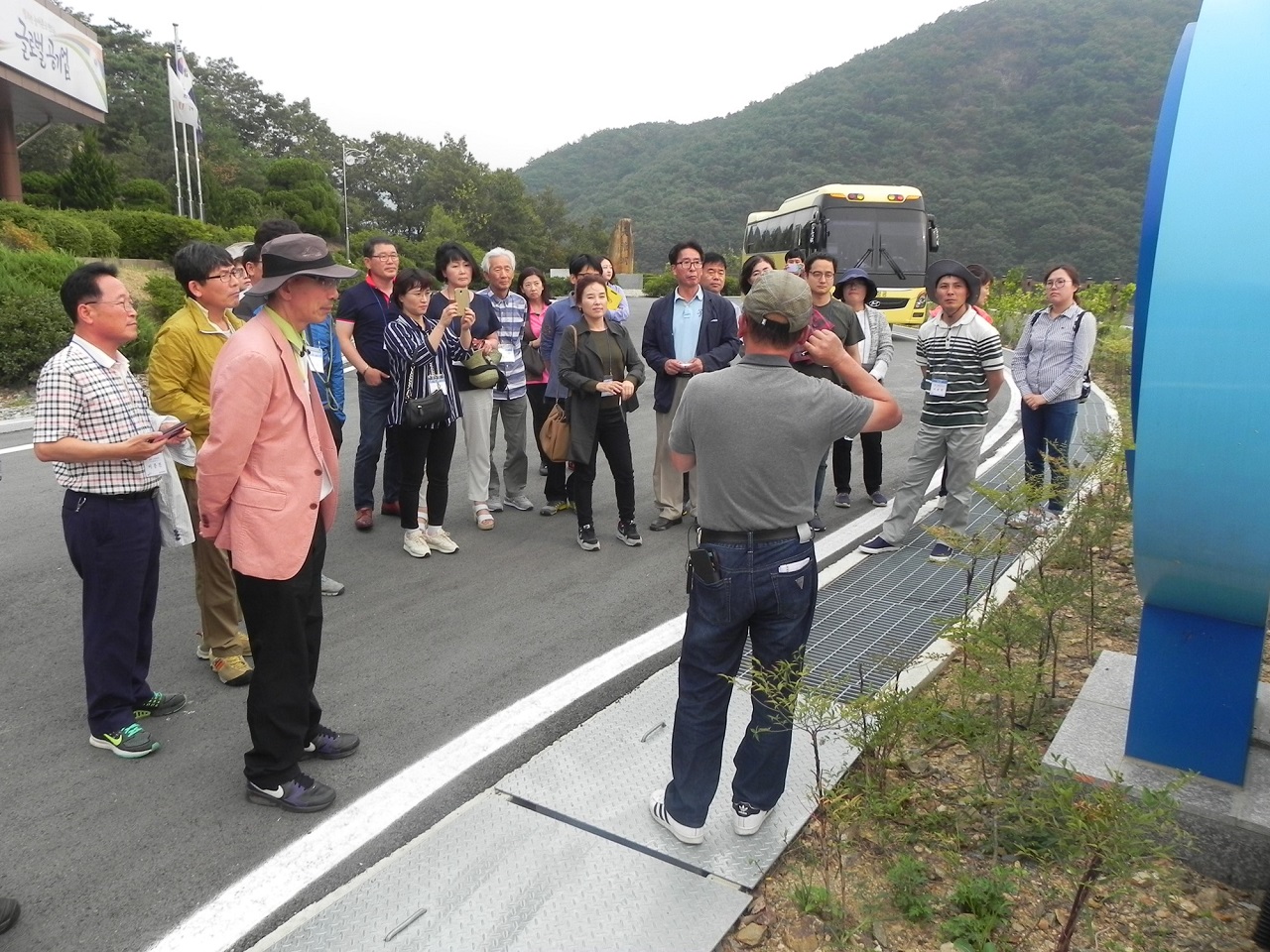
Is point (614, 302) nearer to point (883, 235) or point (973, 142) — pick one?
point (883, 235)

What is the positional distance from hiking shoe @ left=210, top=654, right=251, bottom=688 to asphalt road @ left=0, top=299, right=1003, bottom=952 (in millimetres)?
45

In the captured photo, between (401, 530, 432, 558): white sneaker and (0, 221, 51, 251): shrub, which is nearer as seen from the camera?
(401, 530, 432, 558): white sneaker

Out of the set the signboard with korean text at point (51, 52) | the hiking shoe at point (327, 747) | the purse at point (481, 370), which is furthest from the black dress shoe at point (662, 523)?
the signboard with korean text at point (51, 52)

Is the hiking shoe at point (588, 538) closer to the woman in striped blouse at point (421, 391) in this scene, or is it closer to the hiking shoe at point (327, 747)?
the woman in striped blouse at point (421, 391)

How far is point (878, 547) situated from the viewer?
5969 mm

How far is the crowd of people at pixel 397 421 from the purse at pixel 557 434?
4cm

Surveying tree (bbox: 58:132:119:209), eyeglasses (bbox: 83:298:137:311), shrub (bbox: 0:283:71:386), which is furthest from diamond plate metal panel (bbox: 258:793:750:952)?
tree (bbox: 58:132:119:209)

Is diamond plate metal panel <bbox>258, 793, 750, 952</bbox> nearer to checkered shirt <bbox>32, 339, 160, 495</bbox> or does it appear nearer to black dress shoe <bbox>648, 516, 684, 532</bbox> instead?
checkered shirt <bbox>32, 339, 160, 495</bbox>

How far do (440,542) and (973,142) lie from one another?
230 feet

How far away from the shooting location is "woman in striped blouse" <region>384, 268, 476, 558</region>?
5.62 metres

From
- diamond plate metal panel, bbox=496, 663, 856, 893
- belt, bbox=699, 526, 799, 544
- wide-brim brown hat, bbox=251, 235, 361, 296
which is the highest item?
wide-brim brown hat, bbox=251, 235, 361, 296

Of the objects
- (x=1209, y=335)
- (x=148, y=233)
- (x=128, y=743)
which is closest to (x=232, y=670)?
(x=128, y=743)

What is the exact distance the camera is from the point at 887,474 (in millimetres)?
8188

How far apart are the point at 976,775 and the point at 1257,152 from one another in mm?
2229
